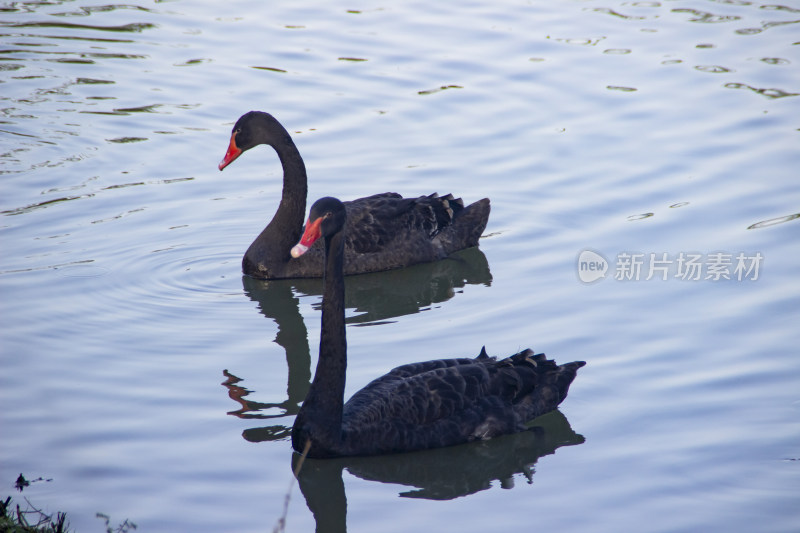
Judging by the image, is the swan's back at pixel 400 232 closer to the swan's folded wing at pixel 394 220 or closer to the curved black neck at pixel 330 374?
the swan's folded wing at pixel 394 220

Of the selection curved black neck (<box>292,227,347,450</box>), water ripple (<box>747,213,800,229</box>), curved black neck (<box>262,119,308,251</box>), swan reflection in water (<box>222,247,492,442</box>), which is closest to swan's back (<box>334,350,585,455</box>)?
curved black neck (<box>292,227,347,450</box>)

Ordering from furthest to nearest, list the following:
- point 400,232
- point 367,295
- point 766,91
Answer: point 766,91, point 400,232, point 367,295

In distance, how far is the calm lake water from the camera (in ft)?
22.0

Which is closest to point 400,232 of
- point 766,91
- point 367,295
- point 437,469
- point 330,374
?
point 367,295

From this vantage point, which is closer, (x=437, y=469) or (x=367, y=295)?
(x=437, y=469)

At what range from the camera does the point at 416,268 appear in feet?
35.0

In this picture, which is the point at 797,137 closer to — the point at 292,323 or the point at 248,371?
the point at 292,323

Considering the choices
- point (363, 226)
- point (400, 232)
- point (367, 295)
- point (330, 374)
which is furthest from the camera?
point (400, 232)

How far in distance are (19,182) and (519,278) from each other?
543 centimetres

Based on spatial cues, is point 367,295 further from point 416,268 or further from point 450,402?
point 450,402

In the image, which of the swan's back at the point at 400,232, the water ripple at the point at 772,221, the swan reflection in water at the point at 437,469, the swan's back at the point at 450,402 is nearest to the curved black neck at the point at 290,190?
the swan's back at the point at 400,232

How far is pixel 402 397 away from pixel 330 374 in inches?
19.1

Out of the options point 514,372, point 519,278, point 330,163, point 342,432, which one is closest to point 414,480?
point 342,432

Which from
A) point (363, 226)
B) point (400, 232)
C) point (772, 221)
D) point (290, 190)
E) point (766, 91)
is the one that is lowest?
point (772, 221)
